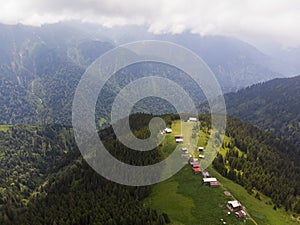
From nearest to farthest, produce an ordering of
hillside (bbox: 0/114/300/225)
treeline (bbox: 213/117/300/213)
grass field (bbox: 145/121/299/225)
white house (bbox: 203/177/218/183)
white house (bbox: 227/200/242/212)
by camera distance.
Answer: grass field (bbox: 145/121/299/225) → white house (bbox: 227/200/242/212) → hillside (bbox: 0/114/300/225) → white house (bbox: 203/177/218/183) → treeline (bbox: 213/117/300/213)

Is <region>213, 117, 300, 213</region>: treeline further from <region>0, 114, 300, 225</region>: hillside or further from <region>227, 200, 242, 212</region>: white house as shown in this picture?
<region>227, 200, 242, 212</region>: white house

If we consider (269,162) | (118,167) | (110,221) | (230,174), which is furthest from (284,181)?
(110,221)

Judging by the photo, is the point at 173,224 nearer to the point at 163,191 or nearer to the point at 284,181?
the point at 163,191

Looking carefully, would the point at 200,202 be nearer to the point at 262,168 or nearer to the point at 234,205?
the point at 234,205

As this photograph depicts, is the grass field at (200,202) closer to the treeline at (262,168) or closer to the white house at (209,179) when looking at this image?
the white house at (209,179)

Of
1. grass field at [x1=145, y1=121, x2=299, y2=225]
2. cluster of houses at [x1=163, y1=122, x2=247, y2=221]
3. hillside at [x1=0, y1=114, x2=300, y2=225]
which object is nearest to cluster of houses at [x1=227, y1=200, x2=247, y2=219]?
cluster of houses at [x1=163, y1=122, x2=247, y2=221]

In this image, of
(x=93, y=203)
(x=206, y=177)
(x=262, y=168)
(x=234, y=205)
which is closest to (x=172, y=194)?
(x=206, y=177)

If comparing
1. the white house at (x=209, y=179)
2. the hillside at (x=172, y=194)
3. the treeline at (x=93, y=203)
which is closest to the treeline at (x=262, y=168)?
the hillside at (x=172, y=194)
